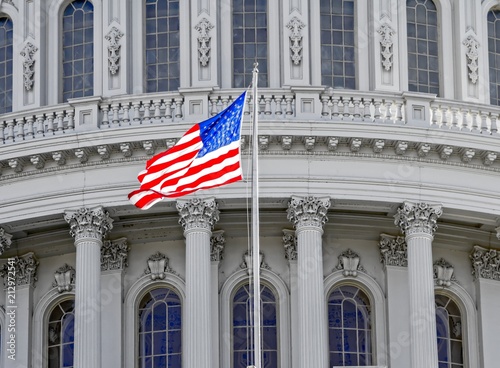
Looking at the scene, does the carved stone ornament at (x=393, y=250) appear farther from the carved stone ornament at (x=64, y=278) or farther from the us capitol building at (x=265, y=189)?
the carved stone ornament at (x=64, y=278)

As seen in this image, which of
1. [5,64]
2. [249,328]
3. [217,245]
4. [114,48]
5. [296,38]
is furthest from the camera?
[5,64]

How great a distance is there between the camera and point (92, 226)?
5019 cm

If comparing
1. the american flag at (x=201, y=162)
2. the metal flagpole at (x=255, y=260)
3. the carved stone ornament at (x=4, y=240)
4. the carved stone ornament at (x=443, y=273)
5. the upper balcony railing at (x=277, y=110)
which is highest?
the upper balcony railing at (x=277, y=110)

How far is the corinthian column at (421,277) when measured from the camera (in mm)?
49031

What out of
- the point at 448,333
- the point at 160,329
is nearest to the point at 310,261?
the point at 160,329

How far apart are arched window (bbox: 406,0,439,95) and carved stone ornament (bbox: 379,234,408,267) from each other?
12.2 feet

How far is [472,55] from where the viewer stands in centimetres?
5325

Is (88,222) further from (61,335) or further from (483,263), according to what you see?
(483,263)

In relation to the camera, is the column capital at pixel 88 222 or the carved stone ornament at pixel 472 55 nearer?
the column capital at pixel 88 222

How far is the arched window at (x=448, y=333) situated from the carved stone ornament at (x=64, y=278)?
8.15m

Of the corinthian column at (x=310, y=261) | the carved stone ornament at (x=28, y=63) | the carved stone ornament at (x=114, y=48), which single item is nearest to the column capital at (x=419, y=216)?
the corinthian column at (x=310, y=261)

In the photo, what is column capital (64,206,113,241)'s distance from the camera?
50.2 m

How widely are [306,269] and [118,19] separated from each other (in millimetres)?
7839

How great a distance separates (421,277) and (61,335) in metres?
8.31
